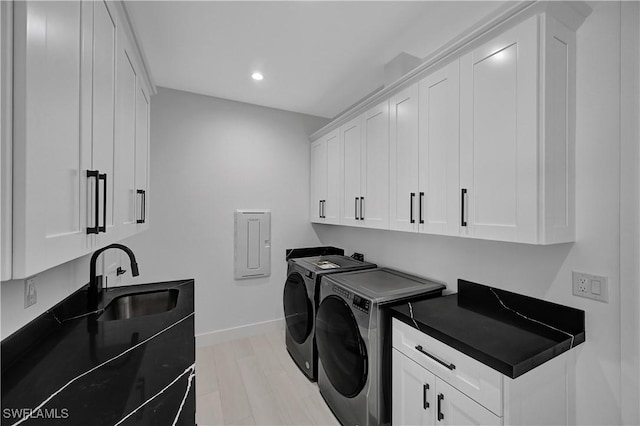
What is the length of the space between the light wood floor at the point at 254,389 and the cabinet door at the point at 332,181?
1472mm

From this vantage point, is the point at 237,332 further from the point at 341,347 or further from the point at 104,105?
the point at 104,105

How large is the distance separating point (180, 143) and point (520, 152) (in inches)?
111

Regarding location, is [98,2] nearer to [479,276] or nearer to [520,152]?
[520,152]

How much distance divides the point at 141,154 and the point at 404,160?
1.75m

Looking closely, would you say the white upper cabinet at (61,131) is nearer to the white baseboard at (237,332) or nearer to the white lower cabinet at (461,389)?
the white lower cabinet at (461,389)

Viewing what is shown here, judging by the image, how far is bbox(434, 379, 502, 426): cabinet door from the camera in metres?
1.10

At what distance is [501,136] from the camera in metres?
1.30

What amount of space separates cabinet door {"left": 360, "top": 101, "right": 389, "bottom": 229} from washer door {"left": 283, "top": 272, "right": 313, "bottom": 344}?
2.69 ft

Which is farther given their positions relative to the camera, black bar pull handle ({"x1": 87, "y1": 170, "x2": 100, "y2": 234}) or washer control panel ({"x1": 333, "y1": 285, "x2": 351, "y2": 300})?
Result: washer control panel ({"x1": 333, "y1": 285, "x2": 351, "y2": 300})

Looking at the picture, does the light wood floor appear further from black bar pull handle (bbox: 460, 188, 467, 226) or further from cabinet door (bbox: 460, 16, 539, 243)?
cabinet door (bbox: 460, 16, 539, 243)

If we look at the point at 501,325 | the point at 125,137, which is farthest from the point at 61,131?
the point at 501,325

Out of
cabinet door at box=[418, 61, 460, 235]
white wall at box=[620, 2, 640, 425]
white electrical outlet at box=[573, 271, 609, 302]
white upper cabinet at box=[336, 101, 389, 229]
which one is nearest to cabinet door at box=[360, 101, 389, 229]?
white upper cabinet at box=[336, 101, 389, 229]

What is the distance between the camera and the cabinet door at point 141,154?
5.38 feet

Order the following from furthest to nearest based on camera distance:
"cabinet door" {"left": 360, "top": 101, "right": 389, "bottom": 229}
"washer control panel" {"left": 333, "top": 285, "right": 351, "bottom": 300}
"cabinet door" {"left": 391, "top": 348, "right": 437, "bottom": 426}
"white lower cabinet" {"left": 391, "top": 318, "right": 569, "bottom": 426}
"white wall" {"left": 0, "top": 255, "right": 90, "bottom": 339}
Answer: "cabinet door" {"left": 360, "top": 101, "right": 389, "bottom": 229}
"washer control panel" {"left": 333, "top": 285, "right": 351, "bottom": 300}
"cabinet door" {"left": 391, "top": 348, "right": 437, "bottom": 426}
"white lower cabinet" {"left": 391, "top": 318, "right": 569, "bottom": 426}
"white wall" {"left": 0, "top": 255, "right": 90, "bottom": 339}
